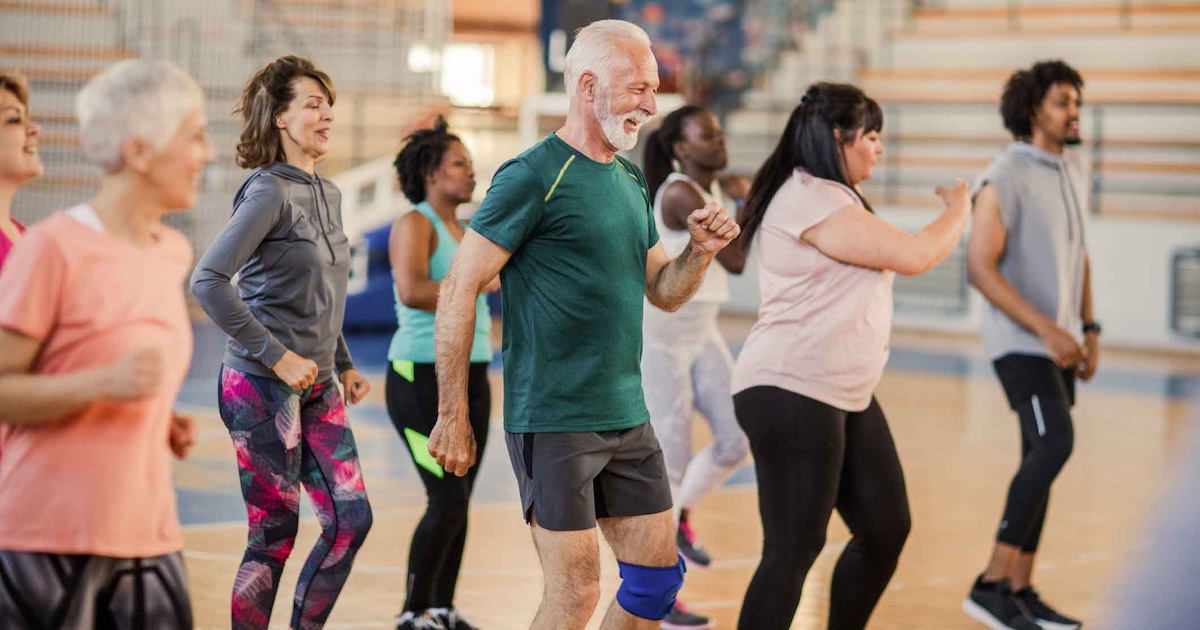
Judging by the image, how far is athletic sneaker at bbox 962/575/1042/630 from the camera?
512cm

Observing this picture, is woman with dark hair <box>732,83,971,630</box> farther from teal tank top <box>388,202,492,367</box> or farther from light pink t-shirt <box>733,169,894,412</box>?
teal tank top <box>388,202,492,367</box>

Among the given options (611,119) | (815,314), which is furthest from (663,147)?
(611,119)

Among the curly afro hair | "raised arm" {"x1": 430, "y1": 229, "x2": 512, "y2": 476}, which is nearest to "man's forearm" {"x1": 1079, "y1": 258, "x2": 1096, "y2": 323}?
the curly afro hair

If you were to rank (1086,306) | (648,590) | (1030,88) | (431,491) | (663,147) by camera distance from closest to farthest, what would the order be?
1. (648,590)
2. (431,491)
3. (1030,88)
4. (1086,306)
5. (663,147)

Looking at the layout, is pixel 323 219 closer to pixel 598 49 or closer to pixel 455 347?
pixel 455 347

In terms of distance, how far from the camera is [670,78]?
20.3 meters

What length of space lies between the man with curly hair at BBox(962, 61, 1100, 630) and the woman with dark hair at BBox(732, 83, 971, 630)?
1058mm

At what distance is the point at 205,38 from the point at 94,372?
13663mm

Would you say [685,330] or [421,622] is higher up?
[685,330]

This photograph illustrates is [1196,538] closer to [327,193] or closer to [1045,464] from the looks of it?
[1045,464]

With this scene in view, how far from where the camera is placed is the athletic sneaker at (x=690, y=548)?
236 inches

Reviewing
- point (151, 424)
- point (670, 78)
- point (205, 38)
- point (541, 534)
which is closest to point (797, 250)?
point (541, 534)

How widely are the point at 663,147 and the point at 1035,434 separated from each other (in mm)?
1648

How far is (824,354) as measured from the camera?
13.3ft
